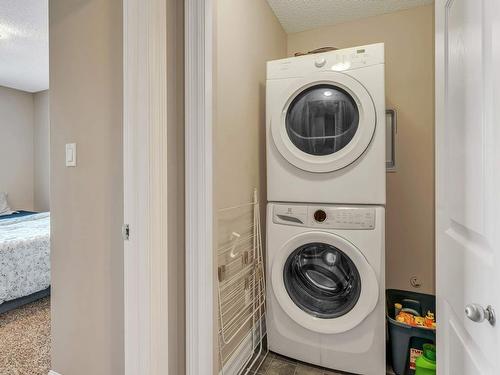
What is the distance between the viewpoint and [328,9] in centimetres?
215

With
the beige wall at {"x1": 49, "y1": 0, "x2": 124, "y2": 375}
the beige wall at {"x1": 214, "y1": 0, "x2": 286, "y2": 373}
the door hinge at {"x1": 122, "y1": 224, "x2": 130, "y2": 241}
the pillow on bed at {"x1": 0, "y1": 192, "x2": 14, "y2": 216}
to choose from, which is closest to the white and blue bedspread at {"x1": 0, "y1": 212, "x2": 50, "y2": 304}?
the beige wall at {"x1": 49, "y1": 0, "x2": 124, "y2": 375}

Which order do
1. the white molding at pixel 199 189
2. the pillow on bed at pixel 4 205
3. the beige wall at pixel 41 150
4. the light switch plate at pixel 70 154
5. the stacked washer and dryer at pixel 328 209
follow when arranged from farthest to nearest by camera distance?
the beige wall at pixel 41 150 < the pillow on bed at pixel 4 205 < the stacked washer and dryer at pixel 328 209 < the light switch plate at pixel 70 154 < the white molding at pixel 199 189

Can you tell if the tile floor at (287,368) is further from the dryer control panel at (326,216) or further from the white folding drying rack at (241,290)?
the dryer control panel at (326,216)

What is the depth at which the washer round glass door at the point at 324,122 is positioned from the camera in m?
1.55

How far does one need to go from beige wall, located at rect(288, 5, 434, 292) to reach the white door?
1.33m

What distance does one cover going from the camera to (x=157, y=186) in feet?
3.50

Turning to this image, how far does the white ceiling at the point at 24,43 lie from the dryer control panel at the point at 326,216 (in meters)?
2.52

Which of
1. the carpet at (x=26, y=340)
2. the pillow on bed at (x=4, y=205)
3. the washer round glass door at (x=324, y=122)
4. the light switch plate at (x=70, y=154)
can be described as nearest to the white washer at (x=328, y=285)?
the washer round glass door at (x=324, y=122)

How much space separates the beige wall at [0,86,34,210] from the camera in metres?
4.34

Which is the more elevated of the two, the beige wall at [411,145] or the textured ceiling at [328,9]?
the textured ceiling at [328,9]

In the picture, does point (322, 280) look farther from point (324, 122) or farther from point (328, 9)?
point (328, 9)

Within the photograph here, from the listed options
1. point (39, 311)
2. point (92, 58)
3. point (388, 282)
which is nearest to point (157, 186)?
point (92, 58)

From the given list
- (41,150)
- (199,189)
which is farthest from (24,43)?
(199,189)

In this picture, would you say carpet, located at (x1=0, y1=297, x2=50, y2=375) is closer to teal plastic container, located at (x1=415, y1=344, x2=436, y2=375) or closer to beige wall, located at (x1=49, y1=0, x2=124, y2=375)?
beige wall, located at (x1=49, y1=0, x2=124, y2=375)
